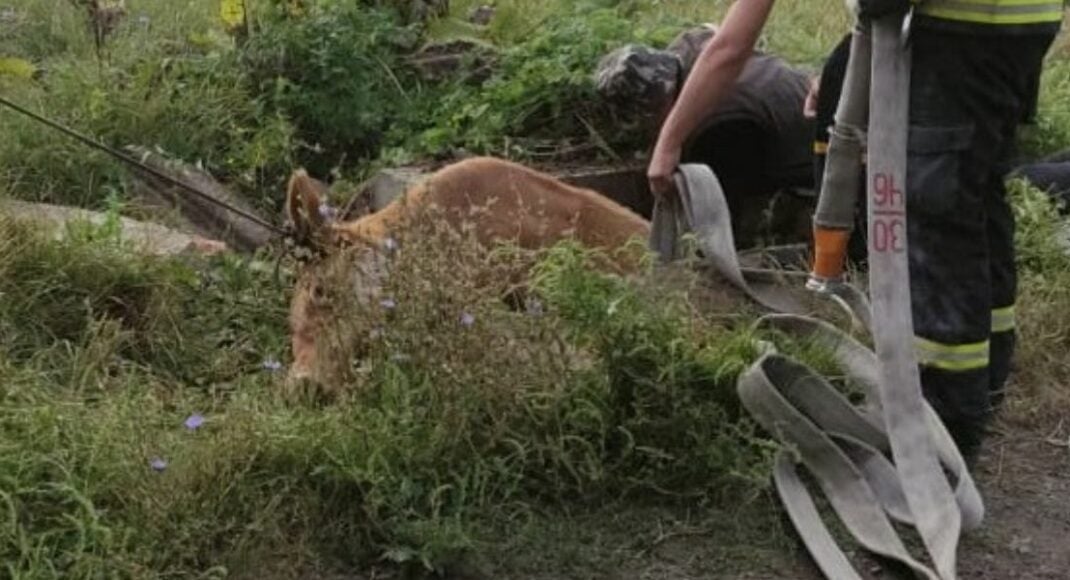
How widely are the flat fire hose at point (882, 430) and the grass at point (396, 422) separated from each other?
0.11 m

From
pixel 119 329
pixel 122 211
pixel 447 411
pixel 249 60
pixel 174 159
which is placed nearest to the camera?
pixel 447 411

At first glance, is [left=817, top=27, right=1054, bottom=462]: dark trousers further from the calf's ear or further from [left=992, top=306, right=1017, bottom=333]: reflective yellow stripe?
the calf's ear

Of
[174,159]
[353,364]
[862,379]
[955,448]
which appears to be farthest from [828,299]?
[174,159]

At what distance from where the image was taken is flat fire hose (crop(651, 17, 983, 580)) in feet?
13.5

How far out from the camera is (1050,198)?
660 centimetres

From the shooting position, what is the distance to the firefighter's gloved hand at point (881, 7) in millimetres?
4055

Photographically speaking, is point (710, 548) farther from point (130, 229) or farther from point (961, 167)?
point (130, 229)

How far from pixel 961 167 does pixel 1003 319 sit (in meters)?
0.66

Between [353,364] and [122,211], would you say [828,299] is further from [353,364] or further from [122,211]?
[122,211]

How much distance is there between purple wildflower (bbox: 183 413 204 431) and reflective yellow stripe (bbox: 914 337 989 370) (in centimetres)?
175

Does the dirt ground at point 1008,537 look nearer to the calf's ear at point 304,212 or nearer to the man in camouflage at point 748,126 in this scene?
the calf's ear at point 304,212

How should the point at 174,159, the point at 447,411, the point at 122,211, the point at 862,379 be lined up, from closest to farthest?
1. the point at 447,411
2. the point at 862,379
3. the point at 122,211
4. the point at 174,159

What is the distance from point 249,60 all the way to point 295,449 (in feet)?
12.9

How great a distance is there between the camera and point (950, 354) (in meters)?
→ 4.37
